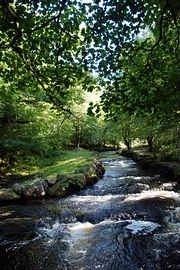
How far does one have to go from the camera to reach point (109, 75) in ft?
16.7

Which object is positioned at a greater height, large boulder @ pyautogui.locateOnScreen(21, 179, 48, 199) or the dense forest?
the dense forest

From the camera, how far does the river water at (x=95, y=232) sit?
6.75 meters

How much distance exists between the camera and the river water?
6.75 metres

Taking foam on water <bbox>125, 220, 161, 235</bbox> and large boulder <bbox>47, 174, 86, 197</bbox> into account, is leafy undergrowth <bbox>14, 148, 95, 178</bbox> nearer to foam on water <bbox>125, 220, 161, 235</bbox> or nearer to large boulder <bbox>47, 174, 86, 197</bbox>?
large boulder <bbox>47, 174, 86, 197</bbox>

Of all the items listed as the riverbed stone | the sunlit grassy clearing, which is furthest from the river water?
the sunlit grassy clearing

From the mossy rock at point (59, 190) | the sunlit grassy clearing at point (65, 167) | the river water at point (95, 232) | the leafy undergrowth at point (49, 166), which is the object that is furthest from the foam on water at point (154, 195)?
the sunlit grassy clearing at point (65, 167)

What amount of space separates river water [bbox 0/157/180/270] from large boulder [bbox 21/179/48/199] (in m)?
0.61

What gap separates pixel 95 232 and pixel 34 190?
16.6ft

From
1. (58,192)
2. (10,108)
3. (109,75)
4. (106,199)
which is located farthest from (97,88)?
(10,108)

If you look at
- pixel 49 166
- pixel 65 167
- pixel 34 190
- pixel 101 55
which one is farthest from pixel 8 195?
pixel 101 55

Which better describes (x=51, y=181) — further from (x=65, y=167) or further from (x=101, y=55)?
(x=101, y=55)

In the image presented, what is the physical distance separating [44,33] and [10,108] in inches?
507

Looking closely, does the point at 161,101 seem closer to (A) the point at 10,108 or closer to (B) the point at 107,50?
(B) the point at 107,50

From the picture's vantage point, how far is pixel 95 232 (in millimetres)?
8578
